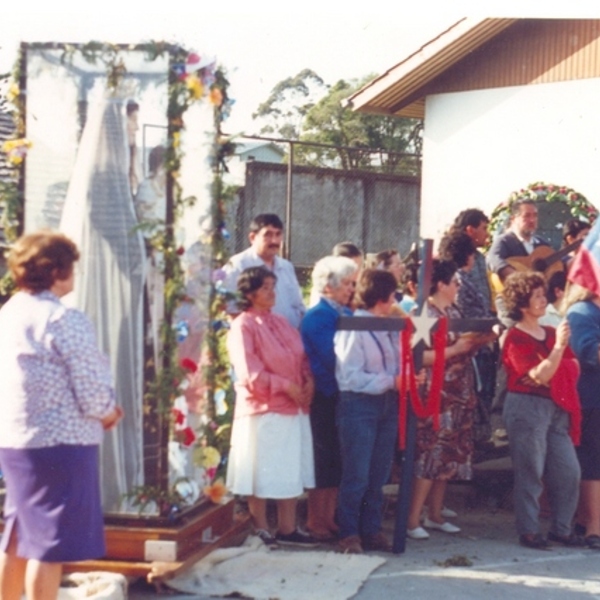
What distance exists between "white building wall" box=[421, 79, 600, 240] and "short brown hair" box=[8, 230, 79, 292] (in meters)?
10.8

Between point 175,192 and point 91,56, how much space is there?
0.84 metres

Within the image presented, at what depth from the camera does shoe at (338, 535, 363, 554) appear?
7.40 meters

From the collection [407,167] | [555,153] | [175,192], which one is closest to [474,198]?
[555,153]

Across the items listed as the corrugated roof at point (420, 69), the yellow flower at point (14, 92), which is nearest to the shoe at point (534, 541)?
the yellow flower at point (14, 92)

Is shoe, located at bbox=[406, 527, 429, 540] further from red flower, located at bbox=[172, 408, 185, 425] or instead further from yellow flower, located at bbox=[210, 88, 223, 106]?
yellow flower, located at bbox=[210, 88, 223, 106]

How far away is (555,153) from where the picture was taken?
1575cm

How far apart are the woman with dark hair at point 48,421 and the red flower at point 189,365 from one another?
1.38 meters

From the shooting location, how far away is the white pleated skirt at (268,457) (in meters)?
7.37

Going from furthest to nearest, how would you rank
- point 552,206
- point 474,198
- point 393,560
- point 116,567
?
point 474,198
point 552,206
point 393,560
point 116,567

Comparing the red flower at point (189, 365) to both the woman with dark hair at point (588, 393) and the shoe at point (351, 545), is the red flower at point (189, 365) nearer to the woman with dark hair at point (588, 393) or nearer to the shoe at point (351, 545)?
the shoe at point (351, 545)

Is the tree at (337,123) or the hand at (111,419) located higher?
the tree at (337,123)

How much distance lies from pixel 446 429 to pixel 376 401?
2.55ft

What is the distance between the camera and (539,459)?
7.87 meters

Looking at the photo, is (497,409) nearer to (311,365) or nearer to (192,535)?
(311,365)
